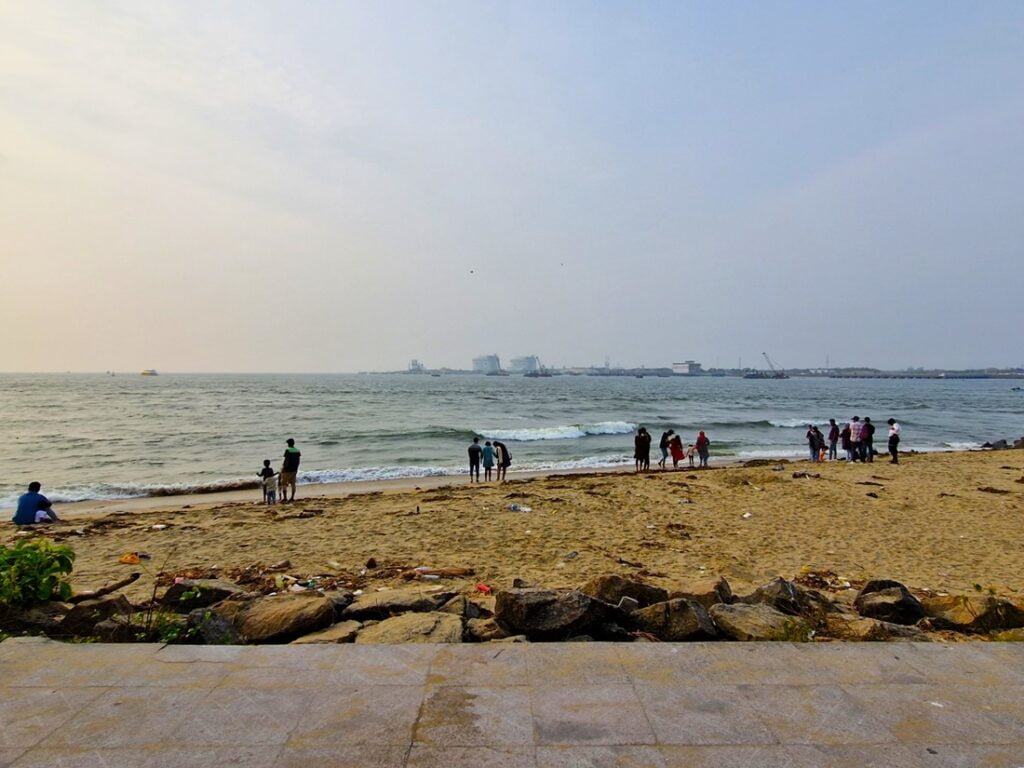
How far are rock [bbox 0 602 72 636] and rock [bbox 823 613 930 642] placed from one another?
5.83 m

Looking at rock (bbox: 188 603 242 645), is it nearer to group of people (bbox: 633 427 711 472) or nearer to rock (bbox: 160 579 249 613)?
rock (bbox: 160 579 249 613)

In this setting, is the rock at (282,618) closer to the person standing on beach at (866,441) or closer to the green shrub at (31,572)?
the green shrub at (31,572)

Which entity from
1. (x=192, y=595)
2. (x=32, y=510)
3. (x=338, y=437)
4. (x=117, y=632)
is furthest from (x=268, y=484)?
(x=338, y=437)

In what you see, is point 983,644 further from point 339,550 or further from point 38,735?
point 339,550

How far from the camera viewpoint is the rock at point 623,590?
5096mm

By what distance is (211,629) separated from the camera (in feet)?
13.6

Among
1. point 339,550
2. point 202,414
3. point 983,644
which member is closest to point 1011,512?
point 983,644

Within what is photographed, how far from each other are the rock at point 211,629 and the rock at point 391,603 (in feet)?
3.00

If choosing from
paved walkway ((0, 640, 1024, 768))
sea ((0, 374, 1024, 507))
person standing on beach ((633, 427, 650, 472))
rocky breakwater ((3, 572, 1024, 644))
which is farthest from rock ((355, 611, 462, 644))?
sea ((0, 374, 1024, 507))

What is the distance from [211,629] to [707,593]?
3.99 m

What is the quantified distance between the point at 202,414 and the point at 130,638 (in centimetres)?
4875

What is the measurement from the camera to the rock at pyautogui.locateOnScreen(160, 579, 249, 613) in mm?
5274

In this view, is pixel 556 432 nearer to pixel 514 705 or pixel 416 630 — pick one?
pixel 416 630

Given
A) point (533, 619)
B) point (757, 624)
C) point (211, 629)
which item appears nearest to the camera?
point (211, 629)
